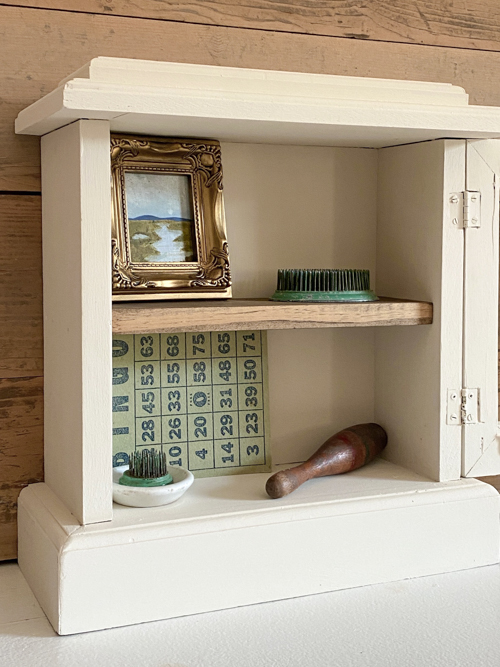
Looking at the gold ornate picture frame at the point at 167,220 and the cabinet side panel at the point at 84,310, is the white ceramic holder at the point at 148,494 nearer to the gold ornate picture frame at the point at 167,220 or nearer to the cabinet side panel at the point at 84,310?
the cabinet side panel at the point at 84,310

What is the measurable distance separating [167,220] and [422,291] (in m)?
0.32

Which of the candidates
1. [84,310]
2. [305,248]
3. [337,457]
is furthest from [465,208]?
[84,310]

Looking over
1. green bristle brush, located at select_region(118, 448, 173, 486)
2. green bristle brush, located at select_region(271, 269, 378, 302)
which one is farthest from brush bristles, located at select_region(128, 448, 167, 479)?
green bristle brush, located at select_region(271, 269, 378, 302)

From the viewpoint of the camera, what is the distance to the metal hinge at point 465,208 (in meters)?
0.97

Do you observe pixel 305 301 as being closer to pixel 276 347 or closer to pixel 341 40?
pixel 276 347

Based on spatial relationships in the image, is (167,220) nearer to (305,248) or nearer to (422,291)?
(305,248)

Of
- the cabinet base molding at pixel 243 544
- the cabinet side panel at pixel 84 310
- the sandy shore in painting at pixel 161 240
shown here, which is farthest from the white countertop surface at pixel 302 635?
the sandy shore in painting at pixel 161 240

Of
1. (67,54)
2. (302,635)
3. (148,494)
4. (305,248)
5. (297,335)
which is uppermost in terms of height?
(67,54)

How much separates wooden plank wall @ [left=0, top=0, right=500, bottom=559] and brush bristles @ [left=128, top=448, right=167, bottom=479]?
144 mm

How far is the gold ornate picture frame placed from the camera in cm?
94

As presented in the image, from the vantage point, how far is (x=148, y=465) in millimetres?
920

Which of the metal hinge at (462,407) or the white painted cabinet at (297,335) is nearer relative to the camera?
the white painted cabinet at (297,335)

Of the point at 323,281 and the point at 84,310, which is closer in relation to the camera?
the point at 84,310

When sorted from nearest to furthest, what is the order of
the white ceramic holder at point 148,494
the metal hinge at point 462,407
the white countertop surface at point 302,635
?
the white countertop surface at point 302,635
the white ceramic holder at point 148,494
the metal hinge at point 462,407
